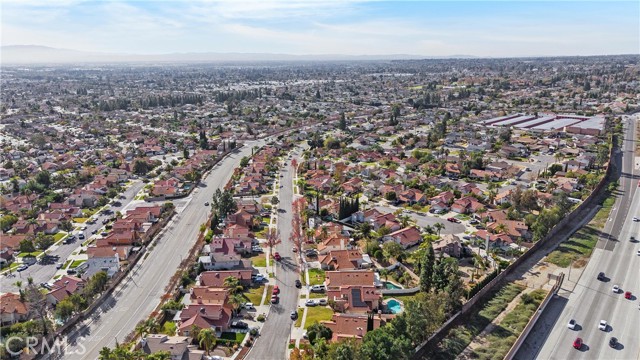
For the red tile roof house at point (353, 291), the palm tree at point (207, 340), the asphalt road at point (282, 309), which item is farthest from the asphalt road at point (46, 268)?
the red tile roof house at point (353, 291)

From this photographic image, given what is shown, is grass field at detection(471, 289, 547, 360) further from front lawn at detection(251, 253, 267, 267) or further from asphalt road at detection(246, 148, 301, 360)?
front lawn at detection(251, 253, 267, 267)

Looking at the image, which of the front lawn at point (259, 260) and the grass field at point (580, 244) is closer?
the grass field at point (580, 244)

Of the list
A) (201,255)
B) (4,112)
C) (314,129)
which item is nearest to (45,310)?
(201,255)

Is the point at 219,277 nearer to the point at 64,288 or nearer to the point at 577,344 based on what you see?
the point at 64,288

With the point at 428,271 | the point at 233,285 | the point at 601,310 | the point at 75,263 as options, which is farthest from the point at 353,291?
the point at 75,263

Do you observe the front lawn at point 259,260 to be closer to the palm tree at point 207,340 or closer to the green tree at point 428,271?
the palm tree at point 207,340

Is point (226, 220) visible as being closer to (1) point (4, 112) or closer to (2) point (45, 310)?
(2) point (45, 310)
